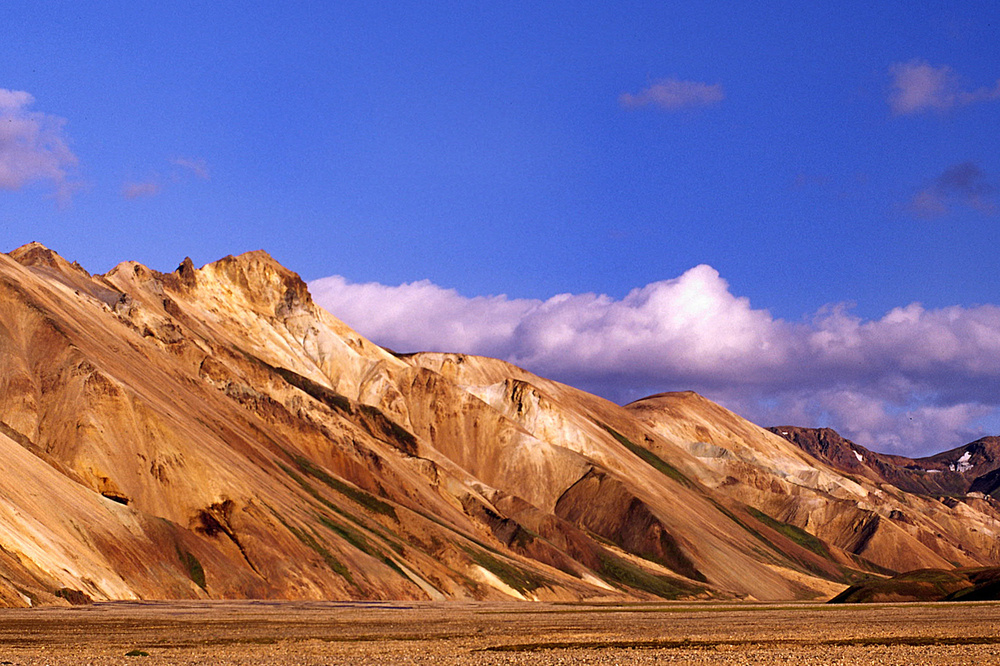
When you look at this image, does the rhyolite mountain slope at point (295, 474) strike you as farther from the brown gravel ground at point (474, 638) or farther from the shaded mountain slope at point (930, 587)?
the shaded mountain slope at point (930, 587)

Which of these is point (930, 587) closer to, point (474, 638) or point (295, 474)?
point (295, 474)

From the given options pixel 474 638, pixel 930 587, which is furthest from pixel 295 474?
pixel 474 638

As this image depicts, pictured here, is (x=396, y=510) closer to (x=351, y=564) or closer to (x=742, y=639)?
(x=351, y=564)

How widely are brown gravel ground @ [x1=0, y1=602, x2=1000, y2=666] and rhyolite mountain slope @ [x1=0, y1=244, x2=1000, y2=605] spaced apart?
13173 mm

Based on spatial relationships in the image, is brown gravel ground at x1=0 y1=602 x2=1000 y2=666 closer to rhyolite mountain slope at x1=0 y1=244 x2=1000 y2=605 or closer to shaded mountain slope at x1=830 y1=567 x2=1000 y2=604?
rhyolite mountain slope at x1=0 y1=244 x2=1000 y2=605

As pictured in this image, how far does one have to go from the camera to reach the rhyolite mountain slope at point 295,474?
79.6 metres

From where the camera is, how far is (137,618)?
49.7m

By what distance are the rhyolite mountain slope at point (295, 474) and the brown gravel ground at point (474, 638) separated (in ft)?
43.2

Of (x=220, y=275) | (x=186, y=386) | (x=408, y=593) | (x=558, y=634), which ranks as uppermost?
(x=220, y=275)

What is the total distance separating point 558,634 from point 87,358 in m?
69.5

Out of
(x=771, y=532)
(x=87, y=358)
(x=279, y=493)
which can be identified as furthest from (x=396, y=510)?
(x=771, y=532)

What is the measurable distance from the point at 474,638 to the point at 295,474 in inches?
2906

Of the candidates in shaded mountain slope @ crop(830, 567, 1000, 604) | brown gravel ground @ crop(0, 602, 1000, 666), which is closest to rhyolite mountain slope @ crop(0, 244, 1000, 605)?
brown gravel ground @ crop(0, 602, 1000, 666)

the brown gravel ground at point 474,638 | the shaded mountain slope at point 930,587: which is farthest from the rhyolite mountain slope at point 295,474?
the shaded mountain slope at point 930,587
